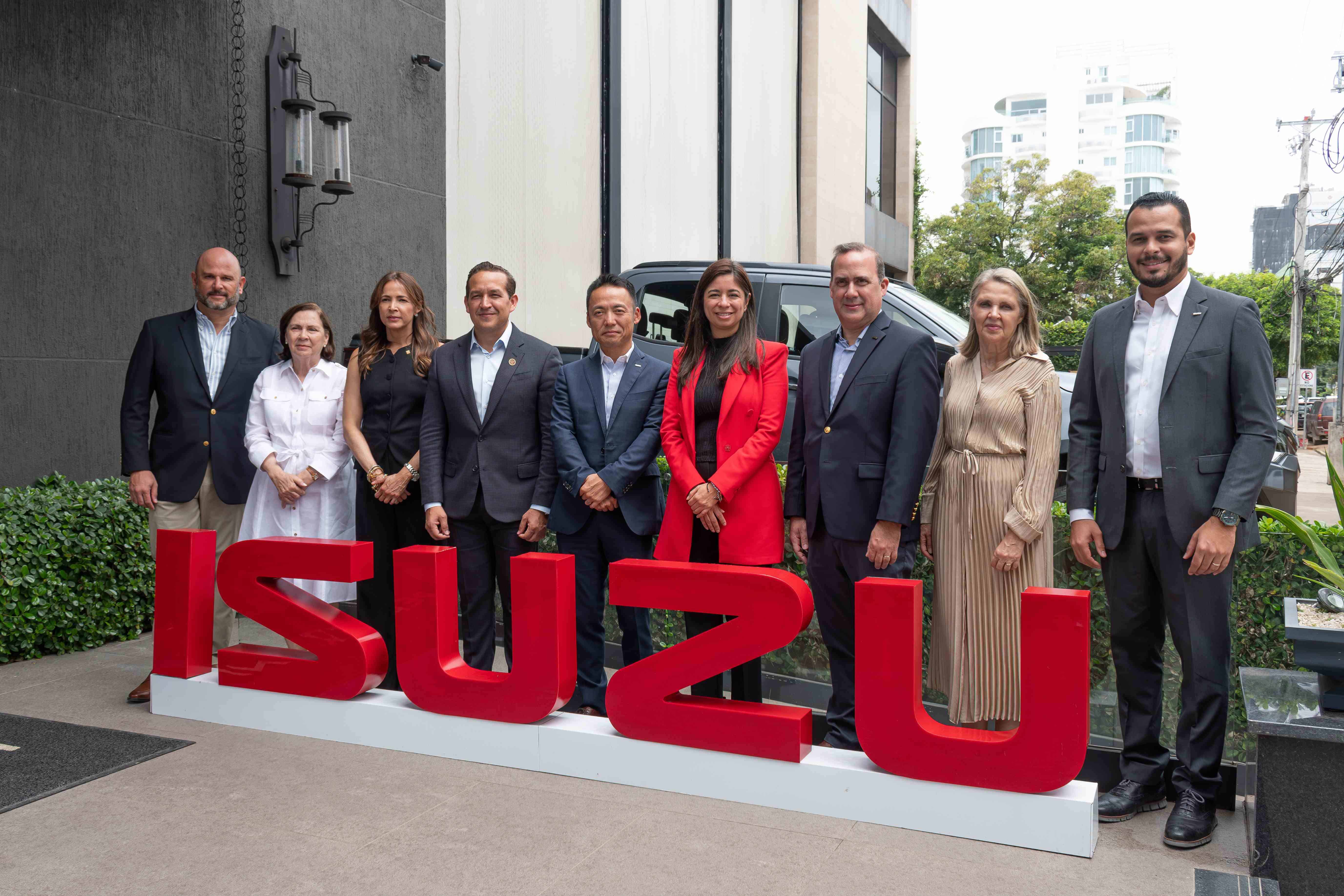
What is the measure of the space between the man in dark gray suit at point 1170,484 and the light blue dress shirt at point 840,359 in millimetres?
847

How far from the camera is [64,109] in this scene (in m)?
6.39

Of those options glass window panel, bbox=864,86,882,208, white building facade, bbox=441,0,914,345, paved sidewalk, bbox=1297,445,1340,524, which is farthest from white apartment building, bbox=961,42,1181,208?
white building facade, bbox=441,0,914,345

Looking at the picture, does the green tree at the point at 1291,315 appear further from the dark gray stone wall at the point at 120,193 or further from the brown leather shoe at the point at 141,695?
the brown leather shoe at the point at 141,695

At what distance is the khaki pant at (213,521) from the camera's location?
5.13m

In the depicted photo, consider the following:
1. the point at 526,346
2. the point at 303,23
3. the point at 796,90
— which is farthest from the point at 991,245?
the point at 526,346

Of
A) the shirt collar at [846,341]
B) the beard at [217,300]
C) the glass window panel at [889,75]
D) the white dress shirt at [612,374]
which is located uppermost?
the glass window panel at [889,75]

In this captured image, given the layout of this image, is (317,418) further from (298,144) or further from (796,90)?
(796,90)

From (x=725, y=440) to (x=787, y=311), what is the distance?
3.10m

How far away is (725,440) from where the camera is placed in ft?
13.8

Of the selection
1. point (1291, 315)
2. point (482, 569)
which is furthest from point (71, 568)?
point (1291, 315)

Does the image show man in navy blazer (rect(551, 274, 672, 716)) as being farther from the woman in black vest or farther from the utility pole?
the utility pole

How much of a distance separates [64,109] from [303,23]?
2.21 metres

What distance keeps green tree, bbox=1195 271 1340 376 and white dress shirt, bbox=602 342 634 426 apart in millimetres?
46412

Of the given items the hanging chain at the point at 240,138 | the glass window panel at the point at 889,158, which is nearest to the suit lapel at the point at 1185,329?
the hanging chain at the point at 240,138
